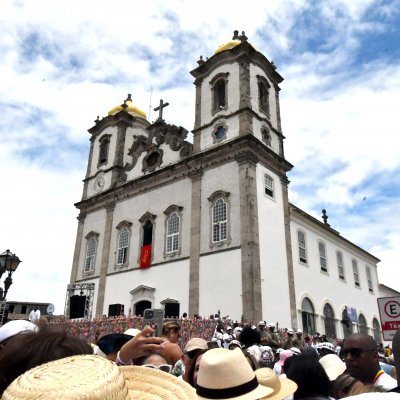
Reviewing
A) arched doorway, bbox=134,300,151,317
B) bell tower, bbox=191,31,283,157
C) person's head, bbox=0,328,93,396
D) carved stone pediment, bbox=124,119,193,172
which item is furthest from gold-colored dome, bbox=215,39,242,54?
person's head, bbox=0,328,93,396

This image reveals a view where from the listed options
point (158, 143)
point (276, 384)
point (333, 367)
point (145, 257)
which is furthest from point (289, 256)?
point (276, 384)

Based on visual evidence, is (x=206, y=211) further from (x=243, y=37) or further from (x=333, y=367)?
(x=333, y=367)

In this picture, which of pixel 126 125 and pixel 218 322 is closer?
pixel 218 322

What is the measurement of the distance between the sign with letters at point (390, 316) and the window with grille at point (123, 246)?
19113 mm

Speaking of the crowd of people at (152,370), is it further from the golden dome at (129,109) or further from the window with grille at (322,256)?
the golden dome at (129,109)

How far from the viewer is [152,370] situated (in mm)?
2043

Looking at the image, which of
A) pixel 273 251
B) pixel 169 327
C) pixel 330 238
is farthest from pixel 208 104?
pixel 169 327

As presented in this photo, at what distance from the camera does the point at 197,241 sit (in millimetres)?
22000

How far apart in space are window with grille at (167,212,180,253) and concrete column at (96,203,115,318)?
17.9ft

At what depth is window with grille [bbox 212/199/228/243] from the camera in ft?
70.0

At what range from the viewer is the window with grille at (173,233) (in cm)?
2334

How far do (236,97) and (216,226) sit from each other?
8112 mm

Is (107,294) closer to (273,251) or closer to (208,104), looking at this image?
(273,251)

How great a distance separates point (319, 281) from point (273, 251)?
20.6 feet
